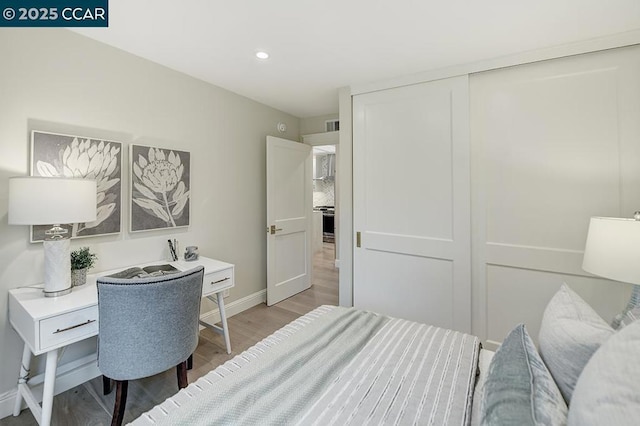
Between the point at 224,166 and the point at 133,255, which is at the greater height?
the point at 224,166

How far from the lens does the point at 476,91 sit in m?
2.38

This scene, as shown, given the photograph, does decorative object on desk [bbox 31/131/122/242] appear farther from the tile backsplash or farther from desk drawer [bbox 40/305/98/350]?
the tile backsplash

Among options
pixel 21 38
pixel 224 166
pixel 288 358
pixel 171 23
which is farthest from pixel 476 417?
pixel 21 38

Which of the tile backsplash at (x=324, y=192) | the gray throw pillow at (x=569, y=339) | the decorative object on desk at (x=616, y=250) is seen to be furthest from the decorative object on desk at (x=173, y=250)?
the tile backsplash at (x=324, y=192)

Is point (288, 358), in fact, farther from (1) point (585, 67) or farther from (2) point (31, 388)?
(1) point (585, 67)

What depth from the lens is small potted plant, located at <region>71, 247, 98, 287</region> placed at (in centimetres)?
184

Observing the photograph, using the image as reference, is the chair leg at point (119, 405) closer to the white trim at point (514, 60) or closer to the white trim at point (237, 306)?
the white trim at point (237, 306)

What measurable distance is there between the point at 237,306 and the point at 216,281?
104cm

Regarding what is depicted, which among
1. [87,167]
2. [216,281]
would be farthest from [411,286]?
[87,167]

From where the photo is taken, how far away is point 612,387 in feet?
1.90

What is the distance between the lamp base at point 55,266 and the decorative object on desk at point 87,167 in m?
0.26

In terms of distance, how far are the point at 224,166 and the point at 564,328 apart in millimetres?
2927

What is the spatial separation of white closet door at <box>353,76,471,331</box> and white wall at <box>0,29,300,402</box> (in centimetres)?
129

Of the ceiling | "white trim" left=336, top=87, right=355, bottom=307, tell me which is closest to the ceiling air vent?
"white trim" left=336, top=87, right=355, bottom=307
